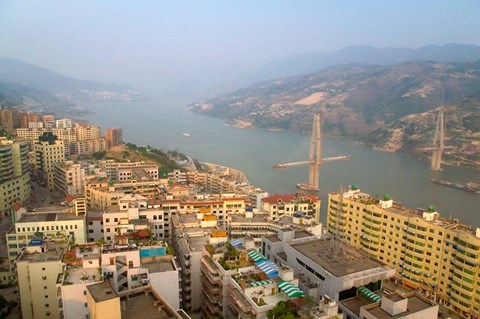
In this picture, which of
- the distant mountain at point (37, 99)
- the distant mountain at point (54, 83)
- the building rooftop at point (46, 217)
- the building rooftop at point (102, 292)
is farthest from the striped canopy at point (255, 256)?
the distant mountain at point (54, 83)

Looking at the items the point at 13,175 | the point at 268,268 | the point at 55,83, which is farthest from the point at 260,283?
the point at 55,83

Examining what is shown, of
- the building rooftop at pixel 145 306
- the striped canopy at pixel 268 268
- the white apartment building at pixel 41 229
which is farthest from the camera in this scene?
the white apartment building at pixel 41 229

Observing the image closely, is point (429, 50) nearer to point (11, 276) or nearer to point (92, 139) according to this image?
point (92, 139)

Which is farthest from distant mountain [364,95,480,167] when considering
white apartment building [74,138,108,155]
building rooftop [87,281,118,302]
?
building rooftop [87,281,118,302]

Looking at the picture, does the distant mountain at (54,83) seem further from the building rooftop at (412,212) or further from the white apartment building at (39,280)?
the white apartment building at (39,280)

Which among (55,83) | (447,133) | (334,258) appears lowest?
(447,133)

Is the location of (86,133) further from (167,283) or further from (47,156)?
(167,283)

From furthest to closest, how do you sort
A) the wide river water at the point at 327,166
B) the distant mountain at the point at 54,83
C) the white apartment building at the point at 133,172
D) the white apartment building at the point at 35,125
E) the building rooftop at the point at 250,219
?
the distant mountain at the point at 54,83 → the white apartment building at the point at 35,125 → the wide river water at the point at 327,166 → the white apartment building at the point at 133,172 → the building rooftop at the point at 250,219
